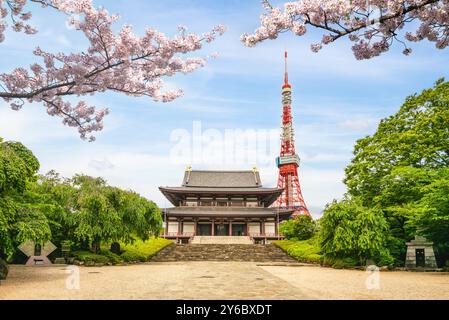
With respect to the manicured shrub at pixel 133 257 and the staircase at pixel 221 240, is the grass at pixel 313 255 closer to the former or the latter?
the staircase at pixel 221 240

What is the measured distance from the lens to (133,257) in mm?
24344

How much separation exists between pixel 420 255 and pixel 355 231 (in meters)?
4.01

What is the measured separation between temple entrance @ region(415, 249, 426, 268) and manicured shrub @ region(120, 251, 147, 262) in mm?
16681

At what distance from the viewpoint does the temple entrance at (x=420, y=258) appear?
63.9 ft

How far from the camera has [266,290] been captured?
33.2 ft

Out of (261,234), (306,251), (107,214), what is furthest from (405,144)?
(261,234)

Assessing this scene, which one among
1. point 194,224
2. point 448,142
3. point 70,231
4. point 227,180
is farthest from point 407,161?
point 227,180

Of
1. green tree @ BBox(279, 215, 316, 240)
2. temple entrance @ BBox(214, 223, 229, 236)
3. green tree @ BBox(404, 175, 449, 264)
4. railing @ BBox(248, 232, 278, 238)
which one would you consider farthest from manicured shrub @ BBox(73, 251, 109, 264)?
temple entrance @ BBox(214, 223, 229, 236)

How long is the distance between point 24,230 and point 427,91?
2337cm

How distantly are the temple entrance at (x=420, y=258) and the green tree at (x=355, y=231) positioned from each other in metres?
1.71

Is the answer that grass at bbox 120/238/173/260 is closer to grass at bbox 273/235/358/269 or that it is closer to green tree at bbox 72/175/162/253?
green tree at bbox 72/175/162/253

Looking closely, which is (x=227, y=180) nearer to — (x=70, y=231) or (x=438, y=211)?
(x=70, y=231)

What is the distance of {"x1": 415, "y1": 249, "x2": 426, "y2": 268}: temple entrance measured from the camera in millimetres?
19469

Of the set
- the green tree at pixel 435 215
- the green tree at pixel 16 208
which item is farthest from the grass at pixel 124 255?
the green tree at pixel 435 215
